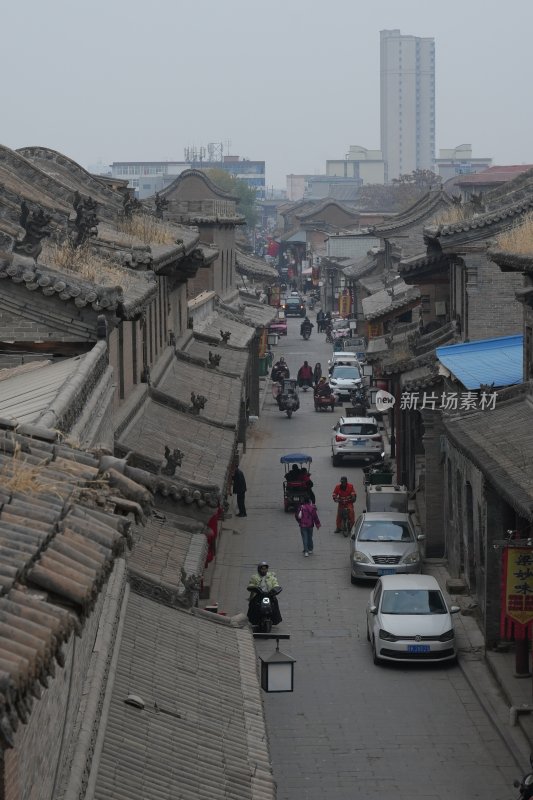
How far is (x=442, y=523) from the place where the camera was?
32500 mm

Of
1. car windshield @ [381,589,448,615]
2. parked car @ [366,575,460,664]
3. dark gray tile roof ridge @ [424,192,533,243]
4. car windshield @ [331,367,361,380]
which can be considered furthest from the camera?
car windshield @ [331,367,361,380]

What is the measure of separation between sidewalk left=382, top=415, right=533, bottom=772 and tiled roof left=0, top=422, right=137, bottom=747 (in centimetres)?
1217

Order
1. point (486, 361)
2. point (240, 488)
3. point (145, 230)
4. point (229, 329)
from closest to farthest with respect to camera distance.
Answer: point (486, 361) → point (145, 230) → point (240, 488) → point (229, 329)

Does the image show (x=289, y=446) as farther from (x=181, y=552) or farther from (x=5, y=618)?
(x=5, y=618)

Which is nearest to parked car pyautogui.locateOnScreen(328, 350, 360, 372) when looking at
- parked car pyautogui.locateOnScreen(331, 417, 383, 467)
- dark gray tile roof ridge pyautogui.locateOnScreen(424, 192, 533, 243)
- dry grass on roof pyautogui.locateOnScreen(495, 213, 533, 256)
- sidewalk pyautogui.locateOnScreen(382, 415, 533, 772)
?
parked car pyautogui.locateOnScreen(331, 417, 383, 467)

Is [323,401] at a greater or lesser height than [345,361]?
lesser

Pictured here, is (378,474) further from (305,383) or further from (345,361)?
(305,383)

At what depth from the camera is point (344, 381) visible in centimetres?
6156

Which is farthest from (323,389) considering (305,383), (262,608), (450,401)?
(262,608)

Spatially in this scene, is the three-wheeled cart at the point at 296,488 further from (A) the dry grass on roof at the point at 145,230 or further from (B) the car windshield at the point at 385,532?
(A) the dry grass on roof at the point at 145,230

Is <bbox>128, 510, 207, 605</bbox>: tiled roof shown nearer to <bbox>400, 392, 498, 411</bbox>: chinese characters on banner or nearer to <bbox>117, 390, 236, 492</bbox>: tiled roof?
<bbox>117, 390, 236, 492</bbox>: tiled roof

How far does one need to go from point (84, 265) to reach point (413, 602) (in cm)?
787

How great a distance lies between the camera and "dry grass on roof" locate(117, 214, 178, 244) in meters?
32.7

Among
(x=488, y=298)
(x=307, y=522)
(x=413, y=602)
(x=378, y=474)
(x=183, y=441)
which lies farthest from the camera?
(x=378, y=474)
